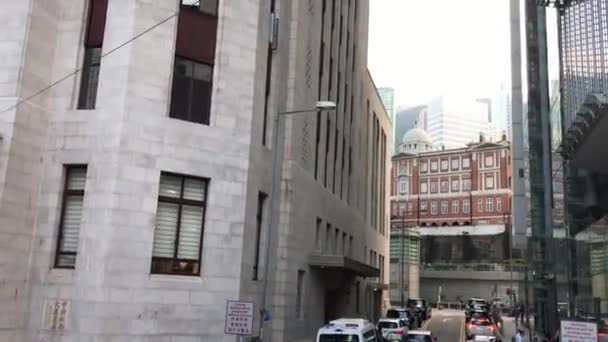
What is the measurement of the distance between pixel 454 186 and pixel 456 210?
5.08 meters

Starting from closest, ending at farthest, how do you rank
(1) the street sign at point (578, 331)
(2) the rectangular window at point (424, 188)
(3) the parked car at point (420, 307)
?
(1) the street sign at point (578, 331) → (3) the parked car at point (420, 307) → (2) the rectangular window at point (424, 188)

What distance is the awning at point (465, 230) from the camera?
110 m

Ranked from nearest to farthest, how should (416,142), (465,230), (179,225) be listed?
(179,225) < (465,230) < (416,142)

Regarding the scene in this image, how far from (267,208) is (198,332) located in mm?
6381

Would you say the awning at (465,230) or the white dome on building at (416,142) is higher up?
the white dome on building at (416,142)

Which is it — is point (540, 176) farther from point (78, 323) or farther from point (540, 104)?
point (78, 323)

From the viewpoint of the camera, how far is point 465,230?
112688 millimetres

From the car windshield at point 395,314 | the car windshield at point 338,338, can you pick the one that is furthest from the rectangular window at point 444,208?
the car windshield at point 338,338

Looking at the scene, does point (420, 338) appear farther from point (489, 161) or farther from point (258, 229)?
point (489, 161)

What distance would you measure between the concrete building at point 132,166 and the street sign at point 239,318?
12.8 ft

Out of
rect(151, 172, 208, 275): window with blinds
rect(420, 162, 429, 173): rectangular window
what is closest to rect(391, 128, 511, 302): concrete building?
rect(420, 162, 429, 173): rectangular window

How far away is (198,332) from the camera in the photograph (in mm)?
19969

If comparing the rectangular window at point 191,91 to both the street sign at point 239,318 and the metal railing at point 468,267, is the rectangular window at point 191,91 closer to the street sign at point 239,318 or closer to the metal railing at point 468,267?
the street sign at point 239,318

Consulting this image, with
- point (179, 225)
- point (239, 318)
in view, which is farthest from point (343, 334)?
point (179, 225)
